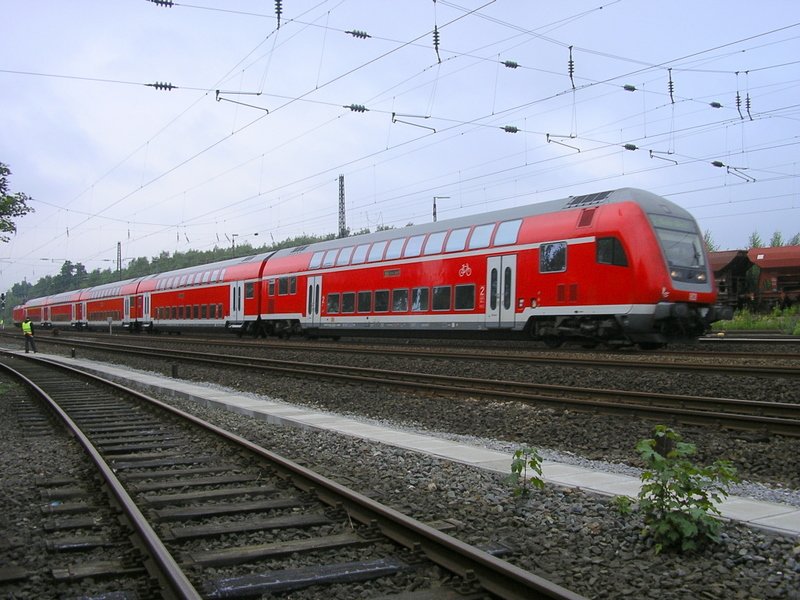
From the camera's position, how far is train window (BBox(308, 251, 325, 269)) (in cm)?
2712

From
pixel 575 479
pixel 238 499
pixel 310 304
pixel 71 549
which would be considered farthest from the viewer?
pixel 310 304

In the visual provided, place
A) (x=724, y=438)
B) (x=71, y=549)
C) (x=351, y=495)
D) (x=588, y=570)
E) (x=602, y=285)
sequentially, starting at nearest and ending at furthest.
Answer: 1. (x=588, y=570)
2. (x=71, y=549)
3. (x=351, y=495)
4. (x=724, y=438)
5. (x=602, y=285)

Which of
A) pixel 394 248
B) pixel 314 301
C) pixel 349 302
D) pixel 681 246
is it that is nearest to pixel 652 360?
pixel 681 246

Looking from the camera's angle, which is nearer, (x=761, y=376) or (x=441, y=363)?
(x=761, y=376)

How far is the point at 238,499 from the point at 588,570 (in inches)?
119

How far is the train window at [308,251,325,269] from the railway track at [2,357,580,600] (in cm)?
1888

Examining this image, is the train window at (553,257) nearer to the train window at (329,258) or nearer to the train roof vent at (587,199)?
the train roof vent at (587,199)

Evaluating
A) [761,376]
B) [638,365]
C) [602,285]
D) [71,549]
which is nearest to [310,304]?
[602,285]

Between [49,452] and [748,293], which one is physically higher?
[748,293]

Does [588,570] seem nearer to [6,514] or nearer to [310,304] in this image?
[6,514]

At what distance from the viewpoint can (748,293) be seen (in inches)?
1348

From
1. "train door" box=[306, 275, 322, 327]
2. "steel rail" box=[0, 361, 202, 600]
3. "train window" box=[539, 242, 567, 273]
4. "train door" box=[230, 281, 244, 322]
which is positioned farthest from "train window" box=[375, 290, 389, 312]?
"steel rail" box=[0, 361, 202, 600]

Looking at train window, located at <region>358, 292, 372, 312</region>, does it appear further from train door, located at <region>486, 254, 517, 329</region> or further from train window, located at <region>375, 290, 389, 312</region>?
train door, located at <region>486, 254, 517, 329</region>

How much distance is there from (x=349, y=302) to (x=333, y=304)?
3.72 ft
